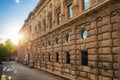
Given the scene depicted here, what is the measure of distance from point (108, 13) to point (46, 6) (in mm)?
15370

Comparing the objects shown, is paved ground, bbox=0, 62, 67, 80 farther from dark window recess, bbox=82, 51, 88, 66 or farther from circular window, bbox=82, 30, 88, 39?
circular window, bbox=82, 30, 88, 39

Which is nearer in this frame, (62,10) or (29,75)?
(62,10)

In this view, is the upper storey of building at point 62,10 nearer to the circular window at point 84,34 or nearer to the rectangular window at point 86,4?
the rectangular window at point 86,4

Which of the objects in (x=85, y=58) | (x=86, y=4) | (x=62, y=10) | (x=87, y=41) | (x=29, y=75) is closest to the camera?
(x=87, y=41)

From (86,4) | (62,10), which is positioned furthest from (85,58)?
(62,10)

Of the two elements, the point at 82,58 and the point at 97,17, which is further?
the point at 82,58

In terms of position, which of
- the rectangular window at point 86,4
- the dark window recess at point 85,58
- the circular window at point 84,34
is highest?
the rectangular window at point 86,4

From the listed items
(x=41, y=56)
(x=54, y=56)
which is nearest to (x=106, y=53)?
(x=54, y=56)

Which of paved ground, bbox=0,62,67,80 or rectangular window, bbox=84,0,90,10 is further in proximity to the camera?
paved ground, bbox=0,62,67,80

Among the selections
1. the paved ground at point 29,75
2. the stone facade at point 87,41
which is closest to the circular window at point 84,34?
the stone facade at point 87,41

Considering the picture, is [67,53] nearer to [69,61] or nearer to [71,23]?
[69,61]

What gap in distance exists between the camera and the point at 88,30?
44.4 feet

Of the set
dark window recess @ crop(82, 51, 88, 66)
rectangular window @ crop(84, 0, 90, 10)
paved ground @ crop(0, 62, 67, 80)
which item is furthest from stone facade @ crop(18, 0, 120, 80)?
paved ground @ crop(0, 62, 67, 80)

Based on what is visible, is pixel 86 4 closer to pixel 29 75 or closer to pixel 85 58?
pixel 85 58
